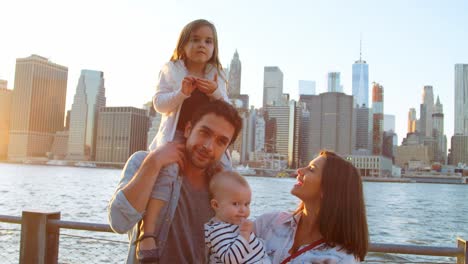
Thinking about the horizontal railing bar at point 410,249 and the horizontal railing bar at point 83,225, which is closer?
the horizontal railing bar at point 410,249

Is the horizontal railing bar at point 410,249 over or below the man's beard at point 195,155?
below

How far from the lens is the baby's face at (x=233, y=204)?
224 cm

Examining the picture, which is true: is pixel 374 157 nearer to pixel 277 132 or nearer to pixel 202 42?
pixel 277 132

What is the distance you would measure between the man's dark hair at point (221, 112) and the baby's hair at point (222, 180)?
215 mm

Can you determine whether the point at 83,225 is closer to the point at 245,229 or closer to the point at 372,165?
the point at 245,229

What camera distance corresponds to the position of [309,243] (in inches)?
94.5

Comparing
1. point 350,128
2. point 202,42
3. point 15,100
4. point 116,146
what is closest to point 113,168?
point 116,146

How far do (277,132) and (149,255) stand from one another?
5221 inches

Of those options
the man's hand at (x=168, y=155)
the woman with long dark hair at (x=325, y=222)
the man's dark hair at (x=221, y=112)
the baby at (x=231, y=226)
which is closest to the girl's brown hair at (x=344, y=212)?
the woman with long dark hair at (x=325, y=222)

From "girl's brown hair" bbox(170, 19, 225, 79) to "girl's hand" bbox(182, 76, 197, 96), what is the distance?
47 cm

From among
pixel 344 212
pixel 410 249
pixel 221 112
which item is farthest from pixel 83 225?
pixel 410 249

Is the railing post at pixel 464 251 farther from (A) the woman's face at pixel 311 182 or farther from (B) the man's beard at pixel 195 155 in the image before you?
(B) the man's beard at pixel 195 155

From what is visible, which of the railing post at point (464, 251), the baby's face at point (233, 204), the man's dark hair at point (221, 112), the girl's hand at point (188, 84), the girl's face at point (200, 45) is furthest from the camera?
the railing post at point (464, 251)

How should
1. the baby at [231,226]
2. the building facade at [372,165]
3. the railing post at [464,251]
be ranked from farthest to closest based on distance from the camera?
the building facade at [372,165] → the railing post at [464,251] → the baby at [231,226]
